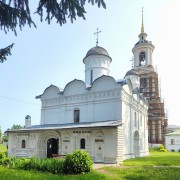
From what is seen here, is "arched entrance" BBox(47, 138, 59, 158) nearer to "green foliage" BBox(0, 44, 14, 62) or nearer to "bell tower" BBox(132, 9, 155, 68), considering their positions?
"green foliage" BBox(0, 44, 14, 62)

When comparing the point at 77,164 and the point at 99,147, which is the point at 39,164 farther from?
the point at 99,147

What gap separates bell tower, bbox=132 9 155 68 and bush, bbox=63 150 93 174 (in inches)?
1346

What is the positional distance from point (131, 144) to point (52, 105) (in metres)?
8.71

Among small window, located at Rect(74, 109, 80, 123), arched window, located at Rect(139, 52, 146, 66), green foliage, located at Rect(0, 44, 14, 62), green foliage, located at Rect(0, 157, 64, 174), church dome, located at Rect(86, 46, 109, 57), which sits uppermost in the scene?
arched window, located at Rect(139, 52, 146, 66)

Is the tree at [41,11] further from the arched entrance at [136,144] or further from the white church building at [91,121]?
the arched entrance at [136,144]

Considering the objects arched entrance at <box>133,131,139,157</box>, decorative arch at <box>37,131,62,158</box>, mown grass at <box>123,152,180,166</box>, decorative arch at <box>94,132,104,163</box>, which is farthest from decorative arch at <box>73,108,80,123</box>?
arched entrance at <box>133,131,139,157</box>

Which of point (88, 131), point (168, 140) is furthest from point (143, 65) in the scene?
point (88, 131)

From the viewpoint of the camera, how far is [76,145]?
68.0 ft

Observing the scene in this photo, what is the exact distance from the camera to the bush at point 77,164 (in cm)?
1259

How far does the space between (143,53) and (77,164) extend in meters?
35.7

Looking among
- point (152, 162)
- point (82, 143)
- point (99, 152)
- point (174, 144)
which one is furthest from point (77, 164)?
point (174, 144)

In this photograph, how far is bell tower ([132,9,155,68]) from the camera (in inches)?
1751

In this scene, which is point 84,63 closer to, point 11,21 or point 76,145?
point 76,145

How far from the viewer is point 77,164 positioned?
12.6 m
